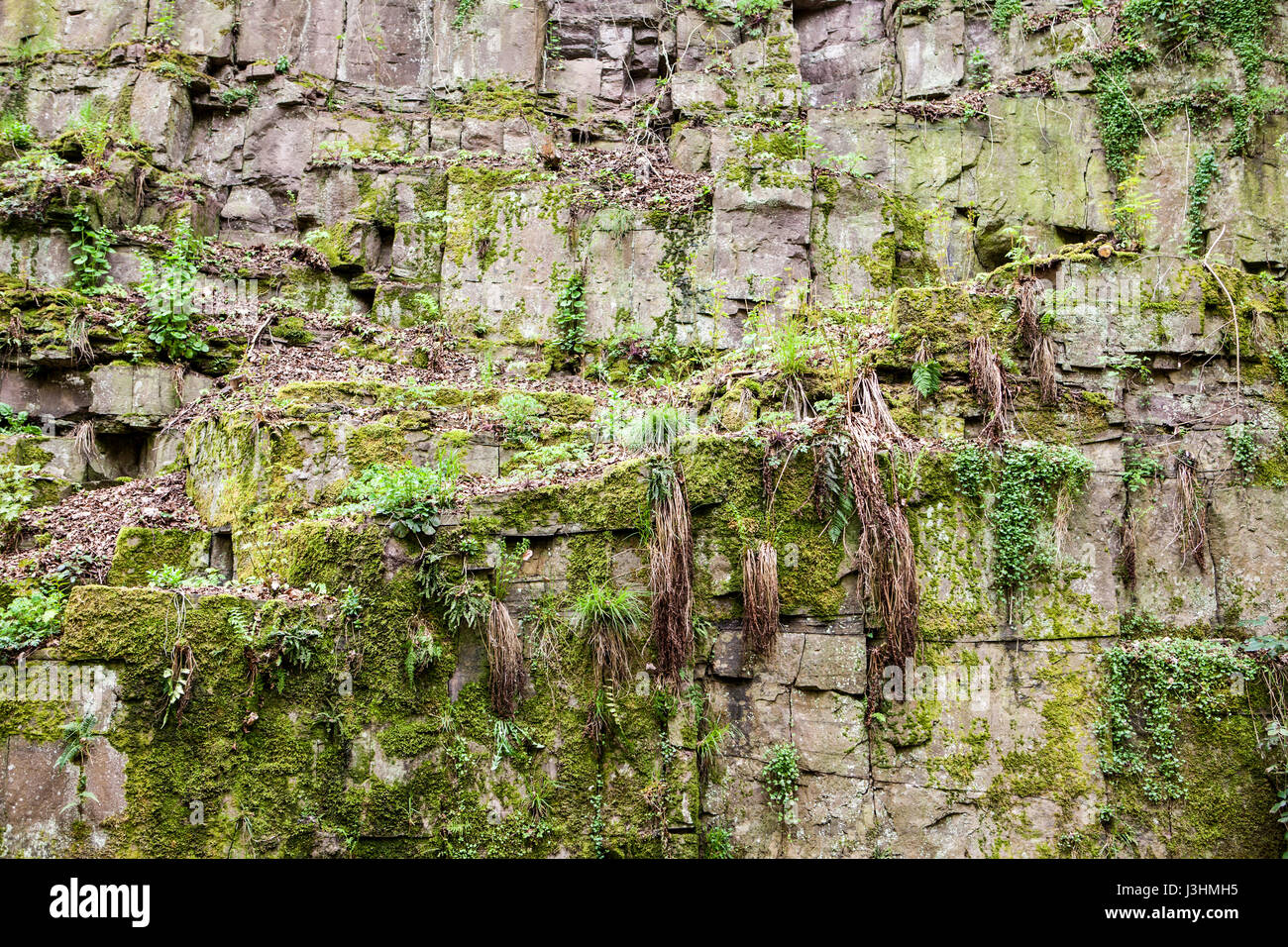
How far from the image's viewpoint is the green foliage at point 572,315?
8.72 m

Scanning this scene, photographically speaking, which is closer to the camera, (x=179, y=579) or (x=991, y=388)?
(x=179, y=579)

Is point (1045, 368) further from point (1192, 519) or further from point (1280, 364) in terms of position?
point (1280, 364)

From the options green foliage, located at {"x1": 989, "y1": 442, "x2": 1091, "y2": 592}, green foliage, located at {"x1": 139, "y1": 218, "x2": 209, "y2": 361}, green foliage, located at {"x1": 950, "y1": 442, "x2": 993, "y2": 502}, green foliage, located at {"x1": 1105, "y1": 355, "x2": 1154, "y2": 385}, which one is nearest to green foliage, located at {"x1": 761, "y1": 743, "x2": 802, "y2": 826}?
green foliage, located at {"x1": 989, "y1": 442, "x2": 1091, "y2": 592}

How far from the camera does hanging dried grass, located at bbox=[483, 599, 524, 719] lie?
5.17 meters

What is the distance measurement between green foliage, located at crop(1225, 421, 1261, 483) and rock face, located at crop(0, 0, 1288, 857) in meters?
0.05

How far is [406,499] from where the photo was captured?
537 cm

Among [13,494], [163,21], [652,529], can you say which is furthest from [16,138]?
[652,529]

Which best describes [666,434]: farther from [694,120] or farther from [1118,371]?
[694,120]

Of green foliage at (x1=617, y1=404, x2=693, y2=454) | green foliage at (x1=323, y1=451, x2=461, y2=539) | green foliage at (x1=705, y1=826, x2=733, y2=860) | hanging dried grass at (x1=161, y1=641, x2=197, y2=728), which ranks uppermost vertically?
green foliage at (x1=617, y1=404, x2=693, y2=454)

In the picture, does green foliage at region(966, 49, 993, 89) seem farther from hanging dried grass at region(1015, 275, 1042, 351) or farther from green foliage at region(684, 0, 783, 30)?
hanging dried grass at region(1015, 275, 1042, 351)

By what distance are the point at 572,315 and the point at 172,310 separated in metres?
3.98

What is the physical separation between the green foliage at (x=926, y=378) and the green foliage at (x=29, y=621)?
5.65 metres

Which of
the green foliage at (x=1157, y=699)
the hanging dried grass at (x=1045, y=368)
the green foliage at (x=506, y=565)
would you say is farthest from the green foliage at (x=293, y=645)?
the hanging dried grass at (x=1045, y=368)
